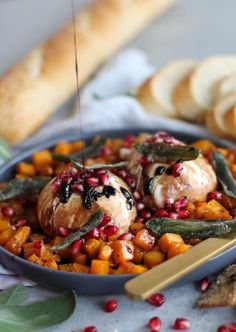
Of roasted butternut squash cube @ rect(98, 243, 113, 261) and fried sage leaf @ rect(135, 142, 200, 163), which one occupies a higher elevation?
fried sage leaf @ rect(135, 142, 200, 163)

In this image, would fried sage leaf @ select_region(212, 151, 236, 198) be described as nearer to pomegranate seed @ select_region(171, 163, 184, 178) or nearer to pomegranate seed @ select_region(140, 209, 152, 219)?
pomegranate seed @ select_region(171, 163, 184, 178)

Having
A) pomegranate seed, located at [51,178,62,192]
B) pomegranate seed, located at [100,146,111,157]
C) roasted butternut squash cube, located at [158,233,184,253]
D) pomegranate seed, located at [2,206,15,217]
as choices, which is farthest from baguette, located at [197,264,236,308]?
pomegranate seed, located at [100,146,111,157]

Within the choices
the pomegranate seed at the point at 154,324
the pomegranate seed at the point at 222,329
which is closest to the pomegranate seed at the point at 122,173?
the pomegranate seed at the point at 154,324

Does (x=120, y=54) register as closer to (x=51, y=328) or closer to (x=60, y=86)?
(x=60, y=86)

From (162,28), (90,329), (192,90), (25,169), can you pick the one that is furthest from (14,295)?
(162,28)

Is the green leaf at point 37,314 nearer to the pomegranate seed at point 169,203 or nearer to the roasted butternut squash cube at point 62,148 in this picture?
the pomegranate seed at point 169,203

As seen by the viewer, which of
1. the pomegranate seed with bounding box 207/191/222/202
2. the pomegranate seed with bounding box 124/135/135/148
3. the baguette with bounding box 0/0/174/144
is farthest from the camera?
the baguette with bounding box 0/0/174/144

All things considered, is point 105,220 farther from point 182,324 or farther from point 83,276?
point 182,324
